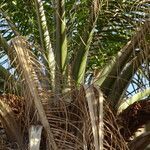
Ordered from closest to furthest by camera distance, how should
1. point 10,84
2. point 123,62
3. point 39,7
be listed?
point 10,84, point 123,62, point 39,7

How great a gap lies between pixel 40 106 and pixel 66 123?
20 centimetres

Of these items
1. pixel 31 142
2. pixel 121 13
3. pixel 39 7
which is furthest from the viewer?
pixel 121 13

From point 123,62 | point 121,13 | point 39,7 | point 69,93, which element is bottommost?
point 69,93

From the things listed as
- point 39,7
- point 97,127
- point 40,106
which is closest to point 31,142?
point 40,106

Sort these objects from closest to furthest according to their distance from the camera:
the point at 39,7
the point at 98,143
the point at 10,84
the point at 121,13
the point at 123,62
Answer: the point at 98,143, the point at 10,84, the point at 123,62, the point at 39,7, the point at 121,13

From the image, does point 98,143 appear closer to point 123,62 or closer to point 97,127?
point 97,127

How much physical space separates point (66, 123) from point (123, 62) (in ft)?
1.88

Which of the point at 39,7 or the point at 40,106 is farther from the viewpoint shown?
the point at 39,7

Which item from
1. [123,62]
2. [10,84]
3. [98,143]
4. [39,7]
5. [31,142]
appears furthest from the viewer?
[39,7]

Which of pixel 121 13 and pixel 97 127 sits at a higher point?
pixel 121 13

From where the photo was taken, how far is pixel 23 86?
238 centimetres

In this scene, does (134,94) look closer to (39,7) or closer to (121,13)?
(121,13)

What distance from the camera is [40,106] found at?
2326 mm

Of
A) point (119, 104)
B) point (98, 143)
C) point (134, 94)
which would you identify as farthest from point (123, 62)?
point (98, 143)
